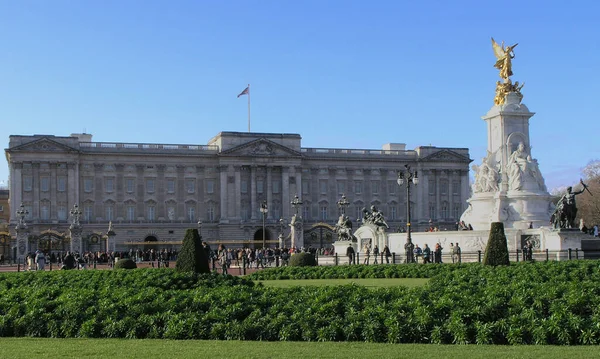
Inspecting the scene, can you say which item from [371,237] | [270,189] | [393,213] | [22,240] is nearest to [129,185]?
[270,189]

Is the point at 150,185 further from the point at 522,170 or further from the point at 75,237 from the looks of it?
the point at 522,170

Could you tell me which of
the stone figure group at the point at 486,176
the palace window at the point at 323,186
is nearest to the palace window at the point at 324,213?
the palace window at the point at 323,186

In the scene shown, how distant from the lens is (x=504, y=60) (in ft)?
141

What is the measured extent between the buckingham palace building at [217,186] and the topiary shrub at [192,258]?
68238 mm

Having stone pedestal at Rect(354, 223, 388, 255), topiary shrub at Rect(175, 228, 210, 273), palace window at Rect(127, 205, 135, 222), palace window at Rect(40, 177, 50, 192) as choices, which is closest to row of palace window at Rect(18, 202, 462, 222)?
palace window at Rect(127, 205, 135, 222)

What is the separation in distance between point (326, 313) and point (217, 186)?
87930mm

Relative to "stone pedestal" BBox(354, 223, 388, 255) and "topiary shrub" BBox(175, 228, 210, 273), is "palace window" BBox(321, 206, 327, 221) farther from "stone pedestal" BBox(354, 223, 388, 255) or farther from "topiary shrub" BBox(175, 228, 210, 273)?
"topiary shrub" BBox(175, 228, 210, 273)

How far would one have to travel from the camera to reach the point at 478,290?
51.7 ft

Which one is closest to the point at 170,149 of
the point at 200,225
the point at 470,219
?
the point at 200,225

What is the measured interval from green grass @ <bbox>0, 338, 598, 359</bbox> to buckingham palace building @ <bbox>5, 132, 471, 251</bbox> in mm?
77603

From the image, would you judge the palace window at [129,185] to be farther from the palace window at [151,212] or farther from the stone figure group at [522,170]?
the stone figure group at [522,170]

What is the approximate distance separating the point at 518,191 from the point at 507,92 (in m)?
5.53

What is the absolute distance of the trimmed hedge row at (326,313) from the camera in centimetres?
1371

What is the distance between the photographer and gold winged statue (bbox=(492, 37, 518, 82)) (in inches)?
1689
